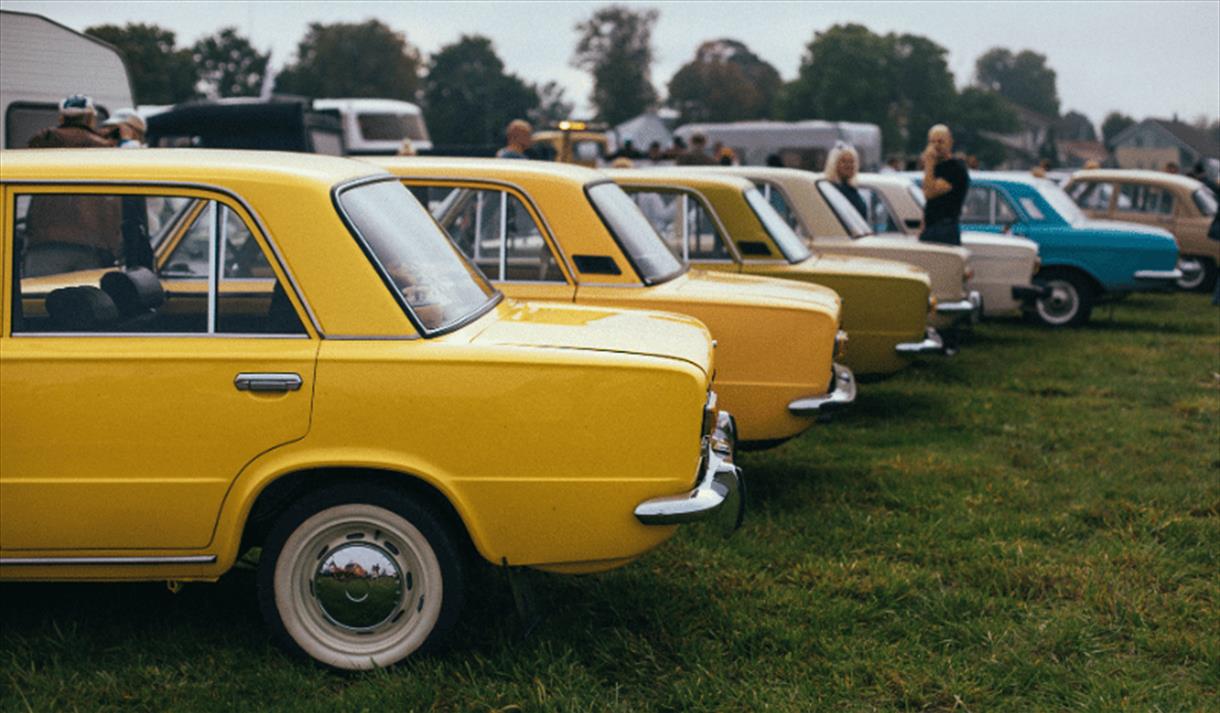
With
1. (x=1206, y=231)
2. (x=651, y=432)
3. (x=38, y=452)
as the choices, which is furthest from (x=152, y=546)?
(x=1206, y=231)

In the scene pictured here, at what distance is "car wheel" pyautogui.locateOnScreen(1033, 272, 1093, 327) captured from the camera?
15.1m

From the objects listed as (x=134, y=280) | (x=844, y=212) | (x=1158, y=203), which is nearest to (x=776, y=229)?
(x=844, y=212)

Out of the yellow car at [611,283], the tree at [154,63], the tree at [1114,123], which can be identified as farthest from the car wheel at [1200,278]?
the tree at [1114,123]

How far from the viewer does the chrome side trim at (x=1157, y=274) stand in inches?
588

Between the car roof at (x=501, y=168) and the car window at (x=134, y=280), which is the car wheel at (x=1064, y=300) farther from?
the car window at (x=134, y=280)

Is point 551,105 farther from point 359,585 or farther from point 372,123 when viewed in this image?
point 359,585

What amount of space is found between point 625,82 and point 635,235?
9383 centimetres

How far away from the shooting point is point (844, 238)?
1077 centimetres

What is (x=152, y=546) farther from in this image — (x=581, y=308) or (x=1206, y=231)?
(x=1206, y=231)

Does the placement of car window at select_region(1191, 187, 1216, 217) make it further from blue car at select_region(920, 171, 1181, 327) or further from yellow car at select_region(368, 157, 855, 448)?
yellow car at select_region(368, 157, 855, 448)

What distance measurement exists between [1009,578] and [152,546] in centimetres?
322

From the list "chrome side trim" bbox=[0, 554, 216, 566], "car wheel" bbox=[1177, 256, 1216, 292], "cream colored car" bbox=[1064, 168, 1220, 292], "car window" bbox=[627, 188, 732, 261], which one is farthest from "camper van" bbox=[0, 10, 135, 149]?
"car wheel" bbox=[1177, 256, 1216, 292]

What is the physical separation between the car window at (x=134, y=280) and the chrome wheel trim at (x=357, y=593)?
63 cm

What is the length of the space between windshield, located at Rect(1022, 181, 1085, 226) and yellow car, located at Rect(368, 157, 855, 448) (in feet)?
29.6
